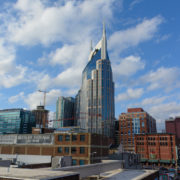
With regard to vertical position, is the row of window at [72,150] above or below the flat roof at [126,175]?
above

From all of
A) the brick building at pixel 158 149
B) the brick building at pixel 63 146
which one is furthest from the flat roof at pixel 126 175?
the brick building at pixel 158 149

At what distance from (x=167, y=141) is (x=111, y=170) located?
12389 cm

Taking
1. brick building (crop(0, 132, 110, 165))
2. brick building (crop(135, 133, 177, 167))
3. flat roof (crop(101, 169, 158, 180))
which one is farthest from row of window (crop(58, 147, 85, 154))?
brick building (crop(135, 133, 177, 167))

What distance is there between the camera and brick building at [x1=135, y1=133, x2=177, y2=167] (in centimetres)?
14888

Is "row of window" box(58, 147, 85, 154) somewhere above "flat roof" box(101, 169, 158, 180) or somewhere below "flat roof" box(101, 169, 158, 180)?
above

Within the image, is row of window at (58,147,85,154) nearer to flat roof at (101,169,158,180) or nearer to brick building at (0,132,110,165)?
brick building at (0,132,110,165)

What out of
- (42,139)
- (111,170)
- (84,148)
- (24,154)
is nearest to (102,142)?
(84,148)

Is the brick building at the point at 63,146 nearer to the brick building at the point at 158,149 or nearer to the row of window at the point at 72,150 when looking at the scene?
the row of window at the point at 72,150

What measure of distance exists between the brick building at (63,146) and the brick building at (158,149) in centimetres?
8121

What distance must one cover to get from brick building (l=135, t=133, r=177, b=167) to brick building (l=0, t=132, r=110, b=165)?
8121cm

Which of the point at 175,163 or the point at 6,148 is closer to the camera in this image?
the point at 6,148

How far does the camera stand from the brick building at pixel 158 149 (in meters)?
149

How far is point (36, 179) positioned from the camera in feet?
54.4

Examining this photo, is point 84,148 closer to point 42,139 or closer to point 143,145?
point 42,139
